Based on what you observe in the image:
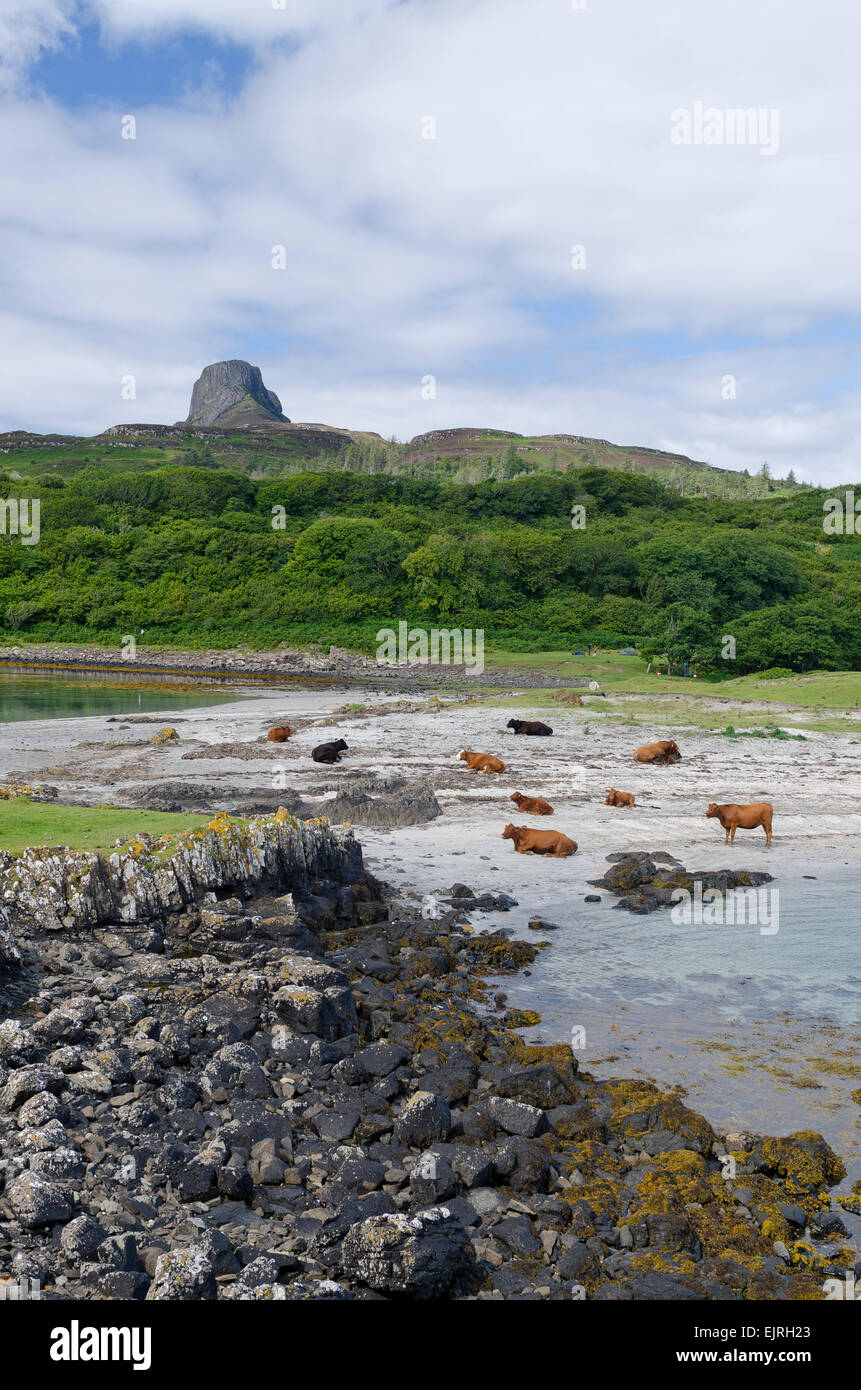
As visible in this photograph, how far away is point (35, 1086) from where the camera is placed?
6.51 meters

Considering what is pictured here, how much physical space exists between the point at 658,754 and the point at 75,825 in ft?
56.6

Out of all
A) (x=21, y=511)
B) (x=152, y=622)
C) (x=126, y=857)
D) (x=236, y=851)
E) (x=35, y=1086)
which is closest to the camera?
(x=35, y=1086)

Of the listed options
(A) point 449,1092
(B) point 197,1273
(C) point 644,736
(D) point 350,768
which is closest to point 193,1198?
(B) point 197,1273

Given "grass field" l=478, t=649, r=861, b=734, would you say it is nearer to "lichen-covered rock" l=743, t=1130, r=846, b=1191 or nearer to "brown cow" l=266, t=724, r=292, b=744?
"brown cow" l=266, t=724, r=292, b=744

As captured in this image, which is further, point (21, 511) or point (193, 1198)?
point (21, 511)

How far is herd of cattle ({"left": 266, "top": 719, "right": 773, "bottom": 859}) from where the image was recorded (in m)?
15.7

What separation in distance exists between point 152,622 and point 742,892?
263ft

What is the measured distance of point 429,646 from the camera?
268 ft

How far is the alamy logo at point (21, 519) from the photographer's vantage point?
99.6 meters

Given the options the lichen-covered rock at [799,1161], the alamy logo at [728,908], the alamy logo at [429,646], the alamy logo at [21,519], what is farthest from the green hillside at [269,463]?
the lichen-covered rock at [799,1161]

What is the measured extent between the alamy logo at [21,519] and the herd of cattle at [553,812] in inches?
3408

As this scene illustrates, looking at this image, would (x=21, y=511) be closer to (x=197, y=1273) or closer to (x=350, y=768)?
(x=350, y=768)

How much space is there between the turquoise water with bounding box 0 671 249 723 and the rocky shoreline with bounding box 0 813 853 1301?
29510 mm

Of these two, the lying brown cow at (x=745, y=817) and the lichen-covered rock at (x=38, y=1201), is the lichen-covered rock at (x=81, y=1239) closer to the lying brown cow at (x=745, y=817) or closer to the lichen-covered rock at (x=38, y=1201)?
the lichen-covered rock at (x=38, y=1201)
